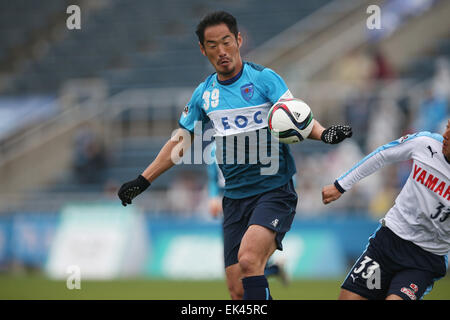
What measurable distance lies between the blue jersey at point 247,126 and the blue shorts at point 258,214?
0.07 m

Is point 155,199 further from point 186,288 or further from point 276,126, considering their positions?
point 276,126

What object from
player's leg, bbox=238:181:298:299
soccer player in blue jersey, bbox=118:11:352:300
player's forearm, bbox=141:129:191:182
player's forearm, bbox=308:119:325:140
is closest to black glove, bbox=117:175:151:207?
soccer player in blue jersey, bbox=118:11:352:300

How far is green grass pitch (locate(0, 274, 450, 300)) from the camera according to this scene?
32.1ft

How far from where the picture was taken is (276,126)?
595 centimetres

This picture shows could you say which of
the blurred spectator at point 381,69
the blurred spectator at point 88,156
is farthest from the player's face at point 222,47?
the blurred spectator at point 88,156

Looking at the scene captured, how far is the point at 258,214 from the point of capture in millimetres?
6219

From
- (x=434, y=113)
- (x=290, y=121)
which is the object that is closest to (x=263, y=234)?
(x=290, y=121)

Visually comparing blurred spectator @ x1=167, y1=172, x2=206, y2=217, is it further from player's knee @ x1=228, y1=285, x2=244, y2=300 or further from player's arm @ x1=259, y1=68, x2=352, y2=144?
player's arm @ x1=259, y1=68, x2=352, y2=144

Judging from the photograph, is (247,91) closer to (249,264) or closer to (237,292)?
(249,264)

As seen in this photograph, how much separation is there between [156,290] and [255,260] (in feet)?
17.9

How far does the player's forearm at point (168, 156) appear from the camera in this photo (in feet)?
21.9

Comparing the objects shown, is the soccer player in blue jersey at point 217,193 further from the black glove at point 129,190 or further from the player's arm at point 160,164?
the black glove at point 129,190

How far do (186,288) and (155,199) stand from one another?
15.3 feet

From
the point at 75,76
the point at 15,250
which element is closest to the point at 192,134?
the point at 15,250
